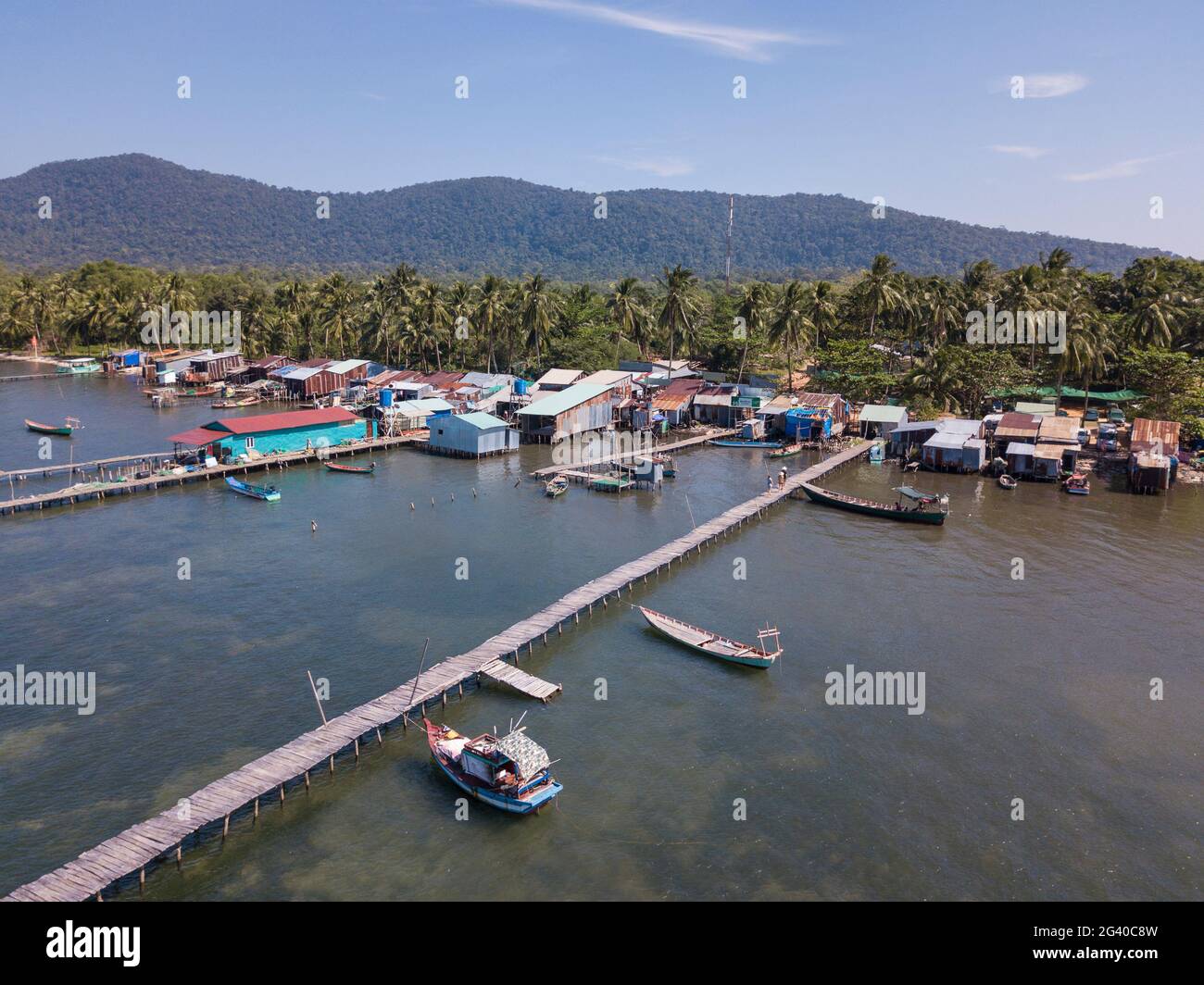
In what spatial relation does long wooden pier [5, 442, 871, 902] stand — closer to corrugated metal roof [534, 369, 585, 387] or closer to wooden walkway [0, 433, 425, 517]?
wooden walkway [0, 433, 425, 517]

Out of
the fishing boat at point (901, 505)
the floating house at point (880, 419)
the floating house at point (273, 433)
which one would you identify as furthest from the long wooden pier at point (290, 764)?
the floating house at point (880, 419)

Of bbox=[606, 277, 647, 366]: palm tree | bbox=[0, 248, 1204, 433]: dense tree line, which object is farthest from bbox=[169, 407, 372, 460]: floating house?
bbox=[606, 277, 647, 366]: palm tree

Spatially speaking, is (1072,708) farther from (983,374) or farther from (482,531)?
(983,374)

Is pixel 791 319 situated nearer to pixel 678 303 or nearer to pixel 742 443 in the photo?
pixel 678 303

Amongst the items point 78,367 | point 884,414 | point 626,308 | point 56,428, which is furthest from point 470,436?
point 78,367

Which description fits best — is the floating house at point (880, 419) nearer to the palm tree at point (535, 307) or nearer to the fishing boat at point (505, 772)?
the palm tree at point (535, 307)

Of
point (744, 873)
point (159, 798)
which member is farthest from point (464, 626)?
point (744, 873)
